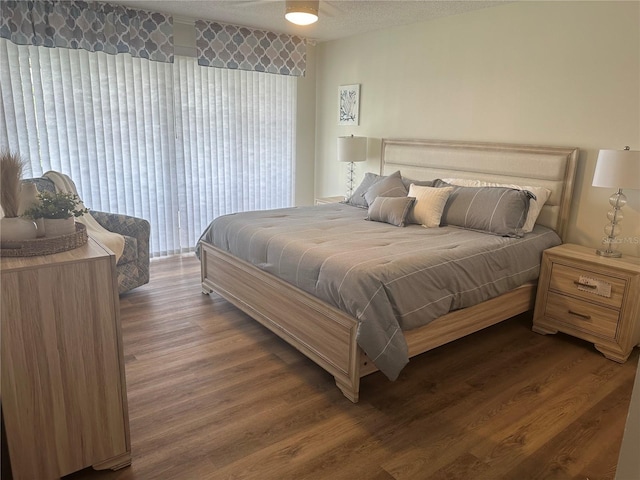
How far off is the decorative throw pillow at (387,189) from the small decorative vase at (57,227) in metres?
2.64

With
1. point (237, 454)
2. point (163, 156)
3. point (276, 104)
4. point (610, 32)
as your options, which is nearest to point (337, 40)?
point (276, 104)

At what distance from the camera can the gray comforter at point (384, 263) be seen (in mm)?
2260

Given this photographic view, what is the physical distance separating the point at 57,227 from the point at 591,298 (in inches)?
121

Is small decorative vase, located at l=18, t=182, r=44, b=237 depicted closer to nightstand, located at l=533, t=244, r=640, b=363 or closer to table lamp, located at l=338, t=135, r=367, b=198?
nightstand, located at l=533, t=244, r=640, b=363

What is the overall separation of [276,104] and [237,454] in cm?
423

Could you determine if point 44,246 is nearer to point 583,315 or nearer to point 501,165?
point 583,315

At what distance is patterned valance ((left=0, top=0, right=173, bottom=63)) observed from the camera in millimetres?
3609

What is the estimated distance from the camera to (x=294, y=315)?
2.75 m

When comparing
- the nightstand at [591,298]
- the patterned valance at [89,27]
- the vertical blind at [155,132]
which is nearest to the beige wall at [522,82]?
the nightstand at [591,298]

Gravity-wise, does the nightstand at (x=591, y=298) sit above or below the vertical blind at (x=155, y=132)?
below

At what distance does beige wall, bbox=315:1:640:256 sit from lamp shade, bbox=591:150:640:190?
37cm

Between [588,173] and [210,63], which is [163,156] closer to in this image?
[210,63]

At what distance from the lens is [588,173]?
326cm

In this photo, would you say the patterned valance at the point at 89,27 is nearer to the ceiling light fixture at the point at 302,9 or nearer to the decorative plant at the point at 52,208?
the ceiling light fixture at the point at 302,9
